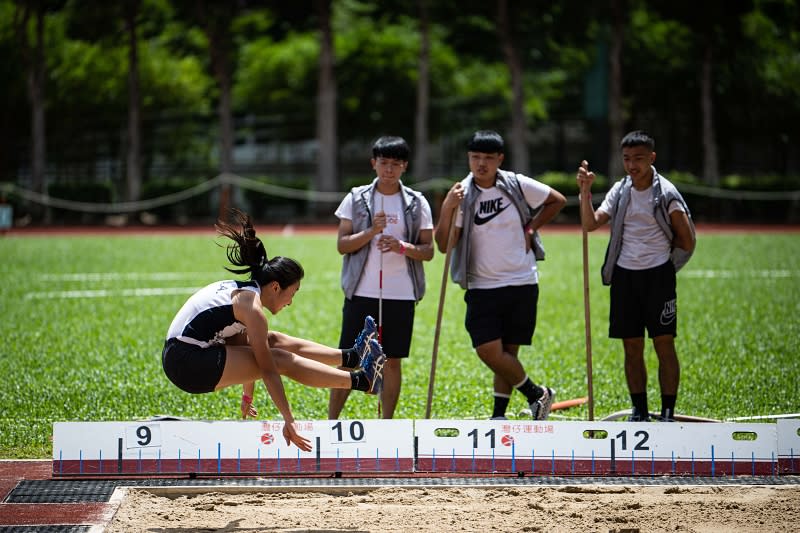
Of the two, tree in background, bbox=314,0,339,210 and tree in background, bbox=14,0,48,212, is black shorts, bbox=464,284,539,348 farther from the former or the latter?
tree in background, bbox=14,0,48,212

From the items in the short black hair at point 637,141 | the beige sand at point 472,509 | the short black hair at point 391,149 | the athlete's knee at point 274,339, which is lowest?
the beige sand at point 472,509

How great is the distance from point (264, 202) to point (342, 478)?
94.8 feet

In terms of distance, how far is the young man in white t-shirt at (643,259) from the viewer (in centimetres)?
743

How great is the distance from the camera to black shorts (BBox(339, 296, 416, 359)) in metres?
7.29

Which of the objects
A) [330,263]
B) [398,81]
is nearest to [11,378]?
[330,263]

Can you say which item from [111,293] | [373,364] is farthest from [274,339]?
[111,293]

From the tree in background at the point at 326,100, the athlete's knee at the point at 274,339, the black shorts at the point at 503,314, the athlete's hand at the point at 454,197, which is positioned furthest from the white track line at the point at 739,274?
the tree in background at the point at 326,100

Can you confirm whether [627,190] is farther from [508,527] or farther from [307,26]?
[307,26]

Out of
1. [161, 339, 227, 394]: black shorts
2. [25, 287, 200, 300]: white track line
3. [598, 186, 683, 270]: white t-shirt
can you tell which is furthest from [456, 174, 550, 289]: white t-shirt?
[25, 287, 200, 300]: white track line

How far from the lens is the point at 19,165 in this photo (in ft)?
151

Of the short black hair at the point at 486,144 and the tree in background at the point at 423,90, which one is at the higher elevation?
the tree in background at the point at 423,90

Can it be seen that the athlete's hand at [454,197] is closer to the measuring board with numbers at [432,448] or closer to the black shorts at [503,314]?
the black shorts at [503,314]

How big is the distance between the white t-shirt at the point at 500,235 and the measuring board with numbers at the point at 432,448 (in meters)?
1.19

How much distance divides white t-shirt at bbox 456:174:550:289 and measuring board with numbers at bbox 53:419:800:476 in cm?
119
